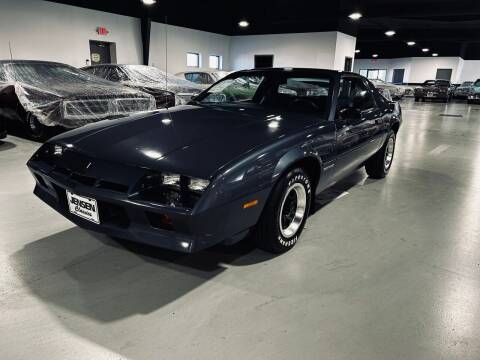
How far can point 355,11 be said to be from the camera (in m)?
13.6

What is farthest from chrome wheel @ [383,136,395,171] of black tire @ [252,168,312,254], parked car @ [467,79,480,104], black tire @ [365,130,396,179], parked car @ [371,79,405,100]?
parked car @ [467,79,480,104]

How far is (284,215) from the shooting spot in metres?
2.35

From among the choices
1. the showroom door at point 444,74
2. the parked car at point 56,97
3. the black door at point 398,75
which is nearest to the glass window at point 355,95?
the parked car at point 56,97

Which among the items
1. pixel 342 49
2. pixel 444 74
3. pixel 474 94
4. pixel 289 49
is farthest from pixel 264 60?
pixel 444 74

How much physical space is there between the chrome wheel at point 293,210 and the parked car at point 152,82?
483cm

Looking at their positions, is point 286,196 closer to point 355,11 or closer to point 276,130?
point 276,130

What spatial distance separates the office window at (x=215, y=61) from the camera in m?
17.1

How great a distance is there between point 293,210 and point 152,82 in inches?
220

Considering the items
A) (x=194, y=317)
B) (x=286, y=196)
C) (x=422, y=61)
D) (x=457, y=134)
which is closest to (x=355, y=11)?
(x=457, y=134)

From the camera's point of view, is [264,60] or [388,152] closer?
[388,152]

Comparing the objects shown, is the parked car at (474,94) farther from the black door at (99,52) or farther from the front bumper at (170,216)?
the front bumper at (170,216)

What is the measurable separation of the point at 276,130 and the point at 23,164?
11.4ft

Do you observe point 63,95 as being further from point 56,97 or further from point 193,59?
point 193,59

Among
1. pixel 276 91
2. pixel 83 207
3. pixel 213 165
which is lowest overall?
pixel 83 207
